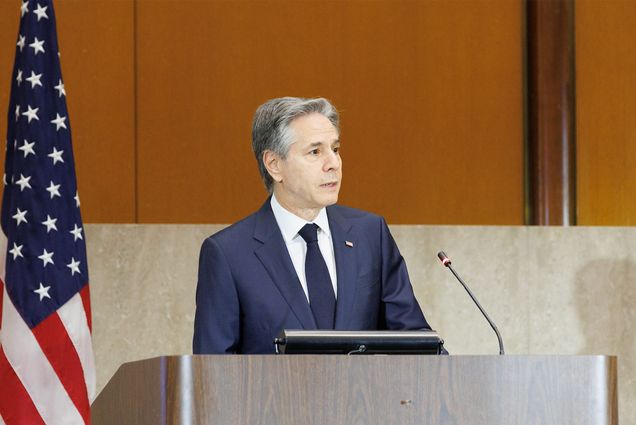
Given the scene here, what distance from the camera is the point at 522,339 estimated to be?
5043 millimetres

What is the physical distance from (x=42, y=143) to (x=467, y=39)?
242 centimetres

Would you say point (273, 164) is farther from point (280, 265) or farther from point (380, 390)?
point (380, 390)

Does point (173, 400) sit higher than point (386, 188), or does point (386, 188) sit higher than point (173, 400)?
point (386, 188)

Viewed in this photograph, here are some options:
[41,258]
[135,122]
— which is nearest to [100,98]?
[135,122]

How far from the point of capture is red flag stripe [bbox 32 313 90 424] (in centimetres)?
354

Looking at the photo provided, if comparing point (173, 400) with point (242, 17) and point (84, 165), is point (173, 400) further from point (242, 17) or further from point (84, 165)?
point (242, 17)

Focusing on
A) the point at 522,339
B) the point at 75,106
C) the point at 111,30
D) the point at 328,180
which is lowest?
the point at 522,339

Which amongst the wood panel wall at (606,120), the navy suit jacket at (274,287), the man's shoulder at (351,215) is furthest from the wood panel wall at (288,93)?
the navy suit jacket at (274,287)

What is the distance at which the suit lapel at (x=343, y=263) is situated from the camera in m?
3.53

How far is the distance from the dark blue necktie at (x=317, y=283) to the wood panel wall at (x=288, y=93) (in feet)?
5.34

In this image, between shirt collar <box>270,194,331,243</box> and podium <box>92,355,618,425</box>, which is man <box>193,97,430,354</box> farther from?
podium <box>92,355,618,425</box>

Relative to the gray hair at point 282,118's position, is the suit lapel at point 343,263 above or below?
below

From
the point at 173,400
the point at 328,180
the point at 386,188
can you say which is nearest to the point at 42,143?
the point at 328,180

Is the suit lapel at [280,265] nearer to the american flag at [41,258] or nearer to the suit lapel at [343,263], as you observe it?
the suit lapel at [343,263]
